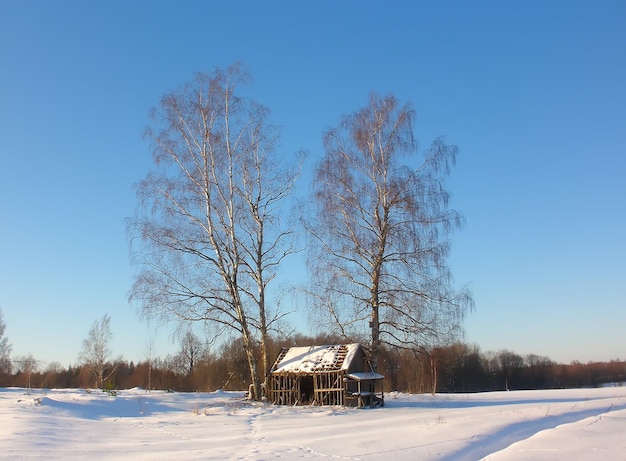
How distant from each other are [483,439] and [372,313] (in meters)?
11.2

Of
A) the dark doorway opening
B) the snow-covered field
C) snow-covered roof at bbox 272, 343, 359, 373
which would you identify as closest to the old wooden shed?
snow-covered roof at bbox 272, 343, 359, 373

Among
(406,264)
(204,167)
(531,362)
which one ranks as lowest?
(531,362)

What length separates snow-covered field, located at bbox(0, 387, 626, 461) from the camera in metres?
10.1

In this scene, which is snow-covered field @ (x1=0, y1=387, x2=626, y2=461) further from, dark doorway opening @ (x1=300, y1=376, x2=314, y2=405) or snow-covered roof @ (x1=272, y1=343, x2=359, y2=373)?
dark doorway opening @ (x1=300, y1=376, x2=314, y2=405)

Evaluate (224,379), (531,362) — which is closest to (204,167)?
(224,379)

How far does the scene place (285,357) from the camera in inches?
955

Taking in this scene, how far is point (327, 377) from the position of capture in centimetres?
2222

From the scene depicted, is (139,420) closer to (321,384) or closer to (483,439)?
(321,384)

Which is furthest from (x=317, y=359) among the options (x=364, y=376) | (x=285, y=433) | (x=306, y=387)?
(x=285, y=433)

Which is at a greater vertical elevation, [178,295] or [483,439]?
[178,295]

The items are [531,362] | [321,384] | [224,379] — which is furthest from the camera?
[531,362]

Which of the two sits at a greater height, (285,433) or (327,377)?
(327,377)

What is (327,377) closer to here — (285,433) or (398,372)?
(285,433)

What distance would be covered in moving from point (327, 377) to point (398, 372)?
18052mm
